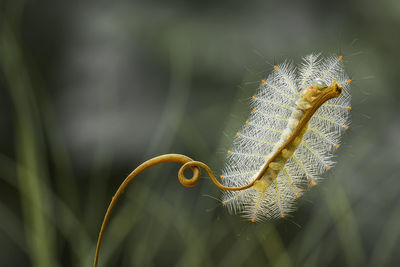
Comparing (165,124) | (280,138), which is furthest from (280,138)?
(165,124)

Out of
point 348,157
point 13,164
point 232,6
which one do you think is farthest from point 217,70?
point 13,164

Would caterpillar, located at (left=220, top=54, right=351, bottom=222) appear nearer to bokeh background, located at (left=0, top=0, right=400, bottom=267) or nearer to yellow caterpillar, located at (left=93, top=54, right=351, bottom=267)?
yellow caterpillar, located at (left=93, top=54, right=351, bottom=267)

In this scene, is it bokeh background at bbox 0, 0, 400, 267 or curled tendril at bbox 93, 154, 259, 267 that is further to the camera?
bokeh background at bbox 0, 0, 400, 267

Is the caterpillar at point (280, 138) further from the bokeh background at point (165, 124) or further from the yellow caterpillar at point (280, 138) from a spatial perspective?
the bokeh background at point (165, 124)

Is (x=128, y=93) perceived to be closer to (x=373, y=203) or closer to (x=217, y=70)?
(x=217, y=70)

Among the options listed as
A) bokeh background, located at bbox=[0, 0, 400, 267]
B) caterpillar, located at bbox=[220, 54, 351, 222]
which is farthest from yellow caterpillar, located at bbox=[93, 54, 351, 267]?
bokeh background, located at bbox=[0, 0, 400, 267]

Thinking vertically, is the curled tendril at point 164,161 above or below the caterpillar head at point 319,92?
below

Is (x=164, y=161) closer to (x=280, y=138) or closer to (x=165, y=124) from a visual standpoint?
(x=280, y=138)

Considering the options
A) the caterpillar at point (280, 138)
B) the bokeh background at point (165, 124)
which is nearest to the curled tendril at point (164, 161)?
the caterpillar at point (280, 138)

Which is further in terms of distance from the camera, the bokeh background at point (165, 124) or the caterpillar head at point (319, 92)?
the bokeh background at point (165, 124)
